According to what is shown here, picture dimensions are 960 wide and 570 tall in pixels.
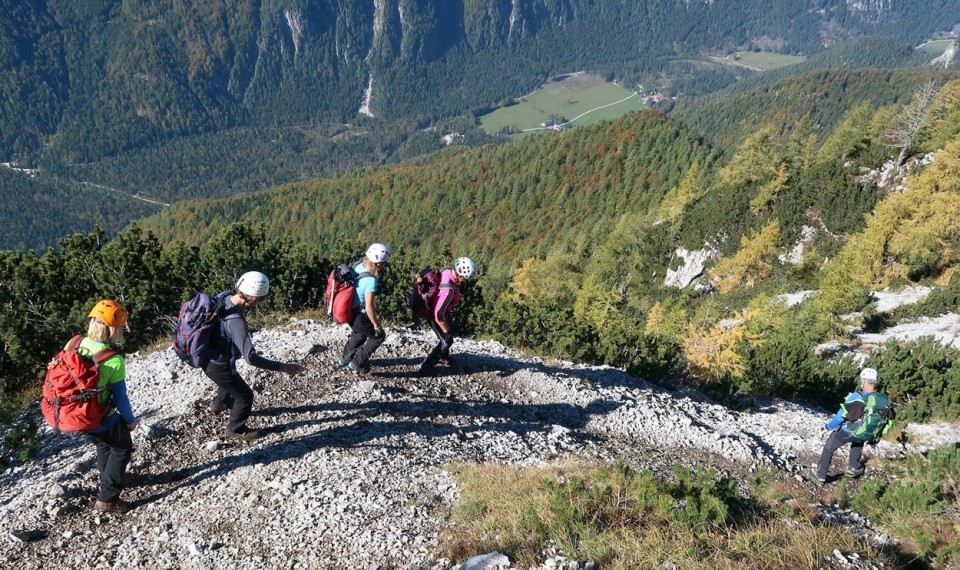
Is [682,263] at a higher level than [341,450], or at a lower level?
lower

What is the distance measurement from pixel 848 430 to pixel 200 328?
510 inches

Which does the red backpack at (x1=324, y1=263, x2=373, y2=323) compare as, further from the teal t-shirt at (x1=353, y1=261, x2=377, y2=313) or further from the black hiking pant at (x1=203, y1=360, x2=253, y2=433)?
the black hiking pant at (x1=203, y1=360, x2=253, y2=433)

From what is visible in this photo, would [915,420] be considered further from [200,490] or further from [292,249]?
[292,249]

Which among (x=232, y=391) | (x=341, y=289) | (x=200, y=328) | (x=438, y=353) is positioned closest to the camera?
(x=200, y=328)

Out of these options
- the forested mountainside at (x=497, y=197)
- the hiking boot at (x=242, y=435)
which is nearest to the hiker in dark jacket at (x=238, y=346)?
the hiking boot at (x=242, y=435)

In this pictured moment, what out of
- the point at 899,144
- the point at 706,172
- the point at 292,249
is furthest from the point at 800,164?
the point at 292,249

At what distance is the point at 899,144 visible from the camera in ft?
190

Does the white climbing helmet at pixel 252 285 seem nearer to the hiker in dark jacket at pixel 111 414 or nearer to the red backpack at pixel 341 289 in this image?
the hiker in dark jacket at pixel 111 414

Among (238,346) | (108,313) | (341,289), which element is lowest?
(341,289)

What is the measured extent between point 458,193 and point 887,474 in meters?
156

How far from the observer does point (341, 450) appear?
8.98m

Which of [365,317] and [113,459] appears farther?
[365,317]

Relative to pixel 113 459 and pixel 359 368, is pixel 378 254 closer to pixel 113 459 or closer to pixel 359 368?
pixel 359 368

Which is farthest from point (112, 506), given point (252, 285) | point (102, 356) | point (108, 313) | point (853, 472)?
point (853, 472)
